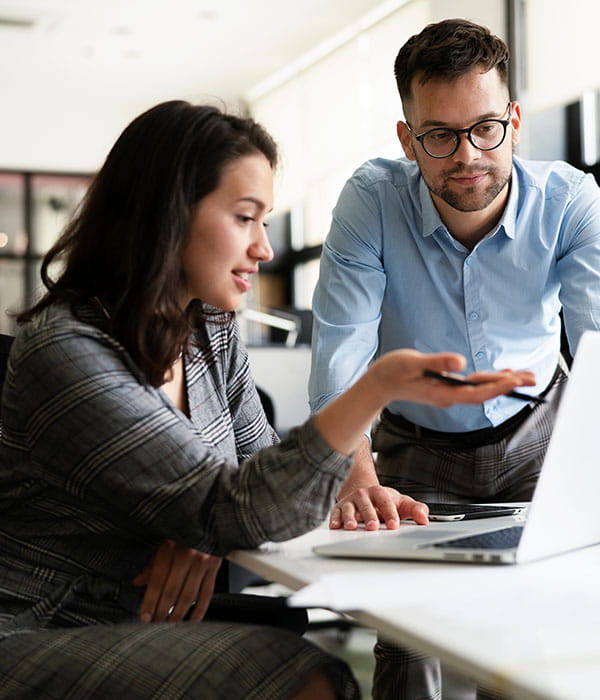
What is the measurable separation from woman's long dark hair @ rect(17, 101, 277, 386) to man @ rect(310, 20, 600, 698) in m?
0.55

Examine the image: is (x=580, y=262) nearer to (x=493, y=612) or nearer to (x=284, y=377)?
(x=493, y=612)

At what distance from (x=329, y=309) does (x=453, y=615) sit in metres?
1.11

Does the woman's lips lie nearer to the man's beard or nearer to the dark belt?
the man's beard

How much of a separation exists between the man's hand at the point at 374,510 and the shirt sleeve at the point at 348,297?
45cm

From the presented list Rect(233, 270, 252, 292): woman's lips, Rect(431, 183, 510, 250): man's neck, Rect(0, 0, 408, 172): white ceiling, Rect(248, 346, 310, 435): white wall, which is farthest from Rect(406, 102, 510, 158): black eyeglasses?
Rect(0, 0, 408, 172): white ceiling

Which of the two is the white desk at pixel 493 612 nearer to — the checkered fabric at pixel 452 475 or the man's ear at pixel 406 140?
the checkered fabric at pixel 452 475

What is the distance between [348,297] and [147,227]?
0.69m

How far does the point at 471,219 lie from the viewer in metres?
1.82

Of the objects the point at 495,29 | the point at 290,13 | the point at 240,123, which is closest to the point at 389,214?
the point at 240,123

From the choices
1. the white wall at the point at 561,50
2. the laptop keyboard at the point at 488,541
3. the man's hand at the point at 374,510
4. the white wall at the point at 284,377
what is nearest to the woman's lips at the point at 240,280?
the man's hand at the point at 374,510

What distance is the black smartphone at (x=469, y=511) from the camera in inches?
51.2

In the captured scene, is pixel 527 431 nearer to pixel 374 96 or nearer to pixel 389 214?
pixel 389 214

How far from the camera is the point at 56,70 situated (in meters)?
8.48

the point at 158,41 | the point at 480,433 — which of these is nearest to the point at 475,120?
the point at 480,433
